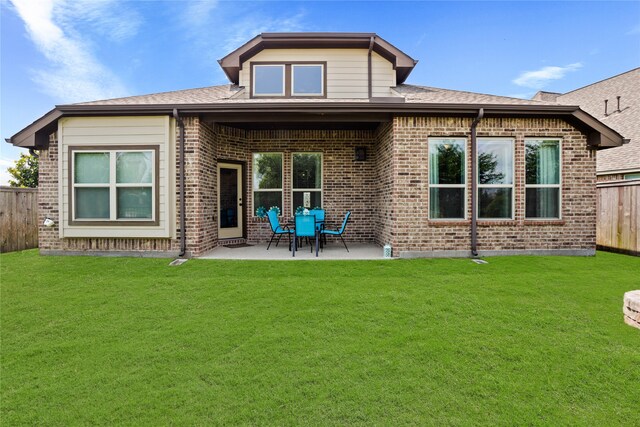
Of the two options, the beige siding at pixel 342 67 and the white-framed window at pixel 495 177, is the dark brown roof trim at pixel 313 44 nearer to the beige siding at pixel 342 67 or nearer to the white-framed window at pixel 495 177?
the beige siding at pixel 342 67

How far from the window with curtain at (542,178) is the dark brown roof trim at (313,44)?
13.8ft

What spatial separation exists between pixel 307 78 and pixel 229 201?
13.8 feet

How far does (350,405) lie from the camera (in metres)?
2.12

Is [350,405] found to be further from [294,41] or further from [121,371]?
[294,41]

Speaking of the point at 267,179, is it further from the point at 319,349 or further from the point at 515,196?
the point at 319,349

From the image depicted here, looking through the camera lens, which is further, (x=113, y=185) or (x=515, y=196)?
(x=515, y=196)

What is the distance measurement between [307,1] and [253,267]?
9.39 metres

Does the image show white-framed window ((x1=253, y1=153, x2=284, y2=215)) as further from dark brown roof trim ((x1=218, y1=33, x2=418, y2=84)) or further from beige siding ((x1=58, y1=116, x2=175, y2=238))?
dark brown roof trim ((x1=218, y1=33, x2=418, y2=84))

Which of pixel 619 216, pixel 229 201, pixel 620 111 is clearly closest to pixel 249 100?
pixel 229 201

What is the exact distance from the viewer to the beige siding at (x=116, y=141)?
6582 mm

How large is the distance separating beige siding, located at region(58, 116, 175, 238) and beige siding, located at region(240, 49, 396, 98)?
3075 millimetres

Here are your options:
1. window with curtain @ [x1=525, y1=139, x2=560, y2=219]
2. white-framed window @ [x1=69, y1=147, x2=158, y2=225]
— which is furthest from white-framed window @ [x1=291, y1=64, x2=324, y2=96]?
window with curtain @ [x1=525, y1=139, x2=560, y2=219]

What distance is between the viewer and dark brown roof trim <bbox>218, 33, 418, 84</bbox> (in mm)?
8461

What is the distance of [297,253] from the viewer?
7109mm
